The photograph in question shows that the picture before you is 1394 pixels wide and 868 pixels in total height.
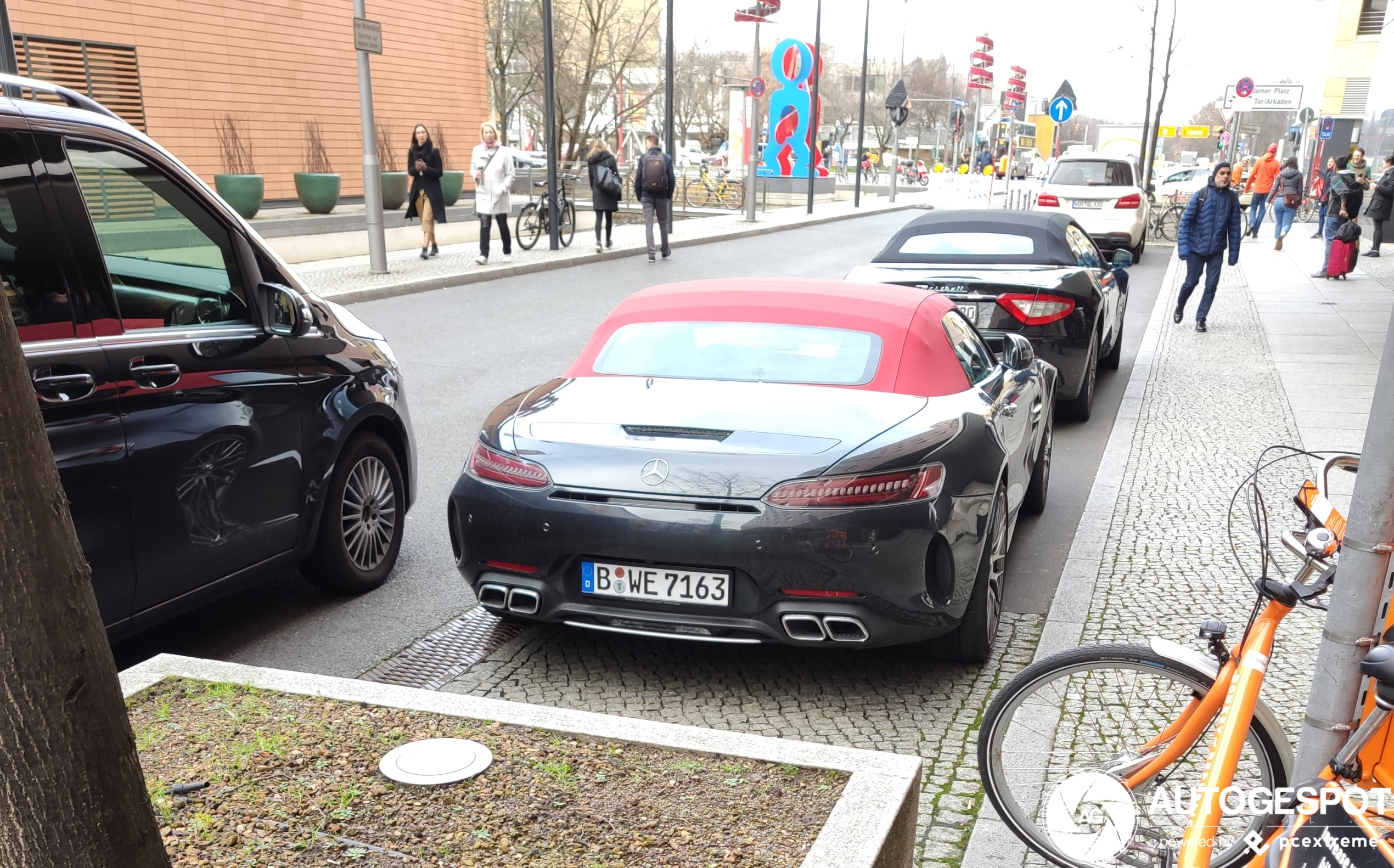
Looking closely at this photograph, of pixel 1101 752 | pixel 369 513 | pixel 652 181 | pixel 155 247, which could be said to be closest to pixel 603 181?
pixel 652 181

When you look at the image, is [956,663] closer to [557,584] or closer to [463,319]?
[557,584]

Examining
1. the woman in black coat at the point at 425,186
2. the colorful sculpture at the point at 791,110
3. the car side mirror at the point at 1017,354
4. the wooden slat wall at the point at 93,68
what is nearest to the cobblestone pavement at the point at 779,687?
the car side mirror at the point at 1017,354

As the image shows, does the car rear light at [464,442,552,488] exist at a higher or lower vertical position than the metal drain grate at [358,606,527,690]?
higher

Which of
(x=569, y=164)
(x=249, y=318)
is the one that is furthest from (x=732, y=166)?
(x=249, y=318)

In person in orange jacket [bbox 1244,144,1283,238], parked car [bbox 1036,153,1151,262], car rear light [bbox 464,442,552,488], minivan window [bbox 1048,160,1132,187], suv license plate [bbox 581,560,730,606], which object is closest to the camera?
suv license plate [bbox 581,560,730,606]

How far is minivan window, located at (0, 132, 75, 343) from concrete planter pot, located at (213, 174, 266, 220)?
17.9m

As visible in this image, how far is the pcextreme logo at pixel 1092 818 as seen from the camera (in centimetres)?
290

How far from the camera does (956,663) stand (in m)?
4.44

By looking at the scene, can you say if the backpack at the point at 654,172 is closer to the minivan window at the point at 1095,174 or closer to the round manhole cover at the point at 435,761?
the minivan window at the point at 1095,174

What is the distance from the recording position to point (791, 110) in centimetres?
4572

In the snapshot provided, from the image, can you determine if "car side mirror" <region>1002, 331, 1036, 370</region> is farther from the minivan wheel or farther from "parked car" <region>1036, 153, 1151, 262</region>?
"parked car" <region>1036, 153, 1151, 262</region>

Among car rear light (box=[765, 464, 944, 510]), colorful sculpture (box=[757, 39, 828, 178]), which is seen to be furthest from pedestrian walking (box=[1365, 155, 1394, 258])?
colorful sculpture (box=[757, 39, 828, 178])

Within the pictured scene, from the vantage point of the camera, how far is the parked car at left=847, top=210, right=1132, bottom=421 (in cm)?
820

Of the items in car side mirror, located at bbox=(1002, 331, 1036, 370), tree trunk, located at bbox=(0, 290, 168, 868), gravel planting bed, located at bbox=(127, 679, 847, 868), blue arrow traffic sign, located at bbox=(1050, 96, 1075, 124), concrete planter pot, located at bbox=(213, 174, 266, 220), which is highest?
blue arrow traffic sign, located at bbox=(1050, 96, 1075, 124)
